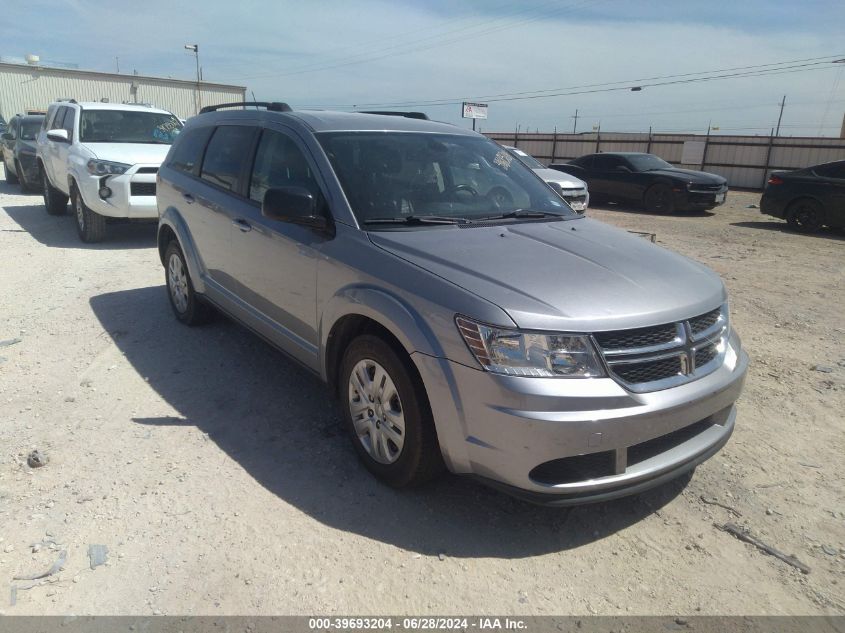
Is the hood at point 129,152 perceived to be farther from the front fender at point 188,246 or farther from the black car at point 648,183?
the black car at point 648,183

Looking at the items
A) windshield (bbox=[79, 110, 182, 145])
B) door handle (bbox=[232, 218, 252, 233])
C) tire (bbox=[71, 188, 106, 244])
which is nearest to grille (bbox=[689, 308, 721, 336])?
door handle (bbox=[232, 218, 252, 233])

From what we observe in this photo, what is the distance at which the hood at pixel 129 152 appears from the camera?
8.62 meters

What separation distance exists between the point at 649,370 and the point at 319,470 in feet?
5.87

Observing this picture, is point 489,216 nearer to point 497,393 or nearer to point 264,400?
point 497,393

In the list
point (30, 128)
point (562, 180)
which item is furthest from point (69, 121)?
point (562, 180)

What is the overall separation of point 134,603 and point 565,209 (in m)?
3.27

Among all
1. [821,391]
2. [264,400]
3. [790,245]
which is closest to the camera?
[264,400]

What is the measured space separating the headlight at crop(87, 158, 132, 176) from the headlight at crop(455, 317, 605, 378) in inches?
299

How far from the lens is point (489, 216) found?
12.2ft

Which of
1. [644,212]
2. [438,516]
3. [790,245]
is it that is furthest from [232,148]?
[644,212]

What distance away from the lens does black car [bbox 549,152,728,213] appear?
14711 mm

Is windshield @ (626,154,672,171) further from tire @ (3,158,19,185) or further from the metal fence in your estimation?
tire @ (3,158,19,185)

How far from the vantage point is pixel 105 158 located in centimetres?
855

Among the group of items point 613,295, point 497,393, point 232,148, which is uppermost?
point 232,148
